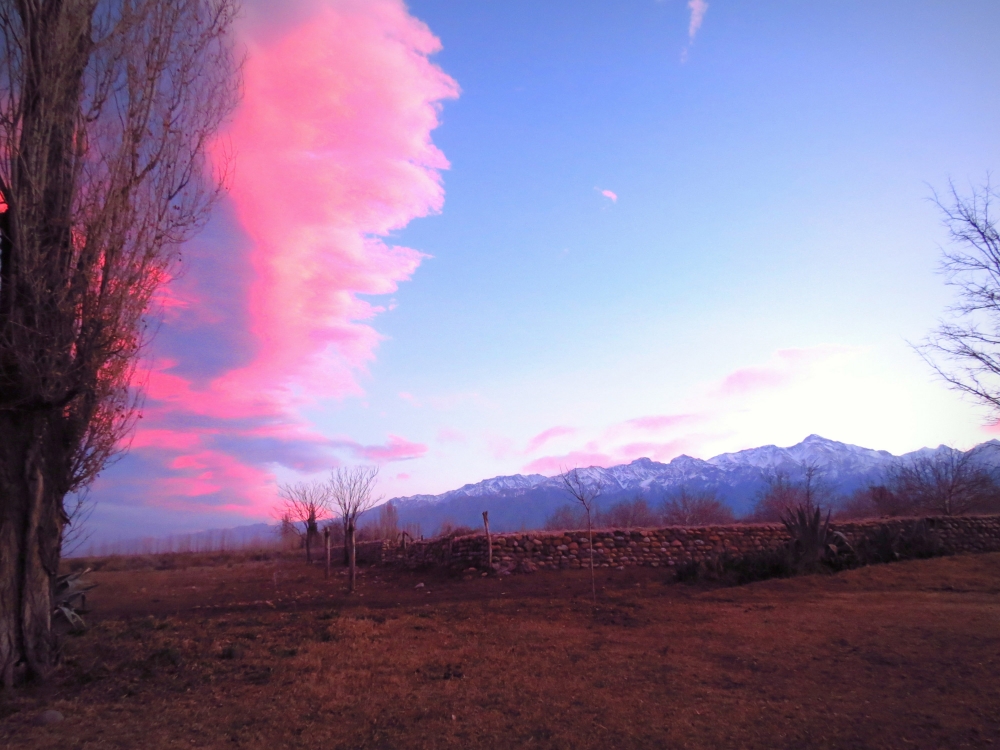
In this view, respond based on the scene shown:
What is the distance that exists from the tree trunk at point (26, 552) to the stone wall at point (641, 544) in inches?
502

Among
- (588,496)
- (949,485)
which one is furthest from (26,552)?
(949,485)

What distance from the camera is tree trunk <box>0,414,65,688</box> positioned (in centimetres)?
629

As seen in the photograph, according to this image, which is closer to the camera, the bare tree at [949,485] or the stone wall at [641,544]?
the stone wall at [641,544]

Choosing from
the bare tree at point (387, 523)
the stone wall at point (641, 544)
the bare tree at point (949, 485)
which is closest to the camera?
the stone wall at point (641, 544)

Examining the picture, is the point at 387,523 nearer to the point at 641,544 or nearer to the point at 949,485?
the point at 641,544

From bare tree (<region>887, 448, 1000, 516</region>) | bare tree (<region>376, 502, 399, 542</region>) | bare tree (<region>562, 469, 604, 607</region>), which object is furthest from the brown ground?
bare tree (<region>376, 502, 399, 542</region>)

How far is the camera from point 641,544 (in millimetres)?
19219

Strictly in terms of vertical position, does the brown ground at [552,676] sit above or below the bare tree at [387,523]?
below

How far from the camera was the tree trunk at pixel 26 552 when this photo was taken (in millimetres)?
6285

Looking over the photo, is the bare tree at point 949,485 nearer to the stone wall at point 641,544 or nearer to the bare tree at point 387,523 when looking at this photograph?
the stone wall at point 641,544

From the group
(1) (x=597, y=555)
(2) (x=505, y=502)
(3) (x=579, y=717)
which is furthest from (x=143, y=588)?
(2) (x=505, y=502)

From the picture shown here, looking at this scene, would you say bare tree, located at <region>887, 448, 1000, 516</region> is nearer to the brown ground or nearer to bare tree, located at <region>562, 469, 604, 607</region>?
bare tree, located at <region>562, 469, 604, 607</region>

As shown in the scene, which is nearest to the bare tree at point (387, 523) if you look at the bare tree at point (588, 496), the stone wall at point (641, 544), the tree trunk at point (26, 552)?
the stone wall at point (641, 544)

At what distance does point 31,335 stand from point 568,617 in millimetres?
9379
